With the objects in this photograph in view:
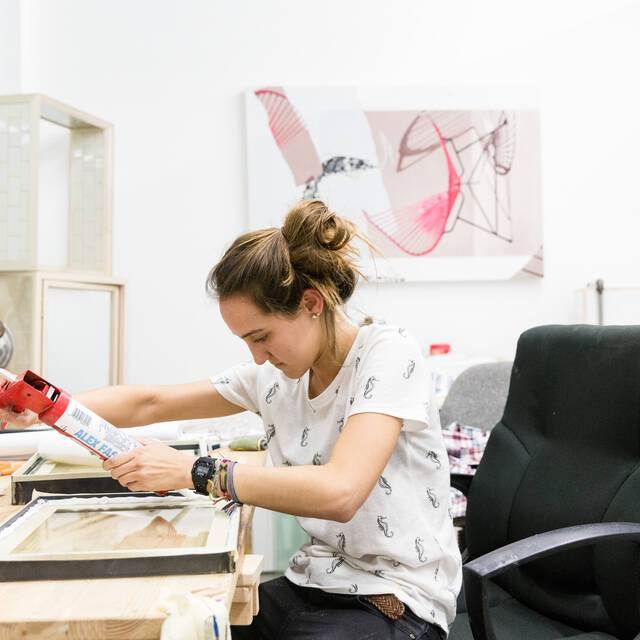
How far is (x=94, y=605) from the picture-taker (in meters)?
0.65

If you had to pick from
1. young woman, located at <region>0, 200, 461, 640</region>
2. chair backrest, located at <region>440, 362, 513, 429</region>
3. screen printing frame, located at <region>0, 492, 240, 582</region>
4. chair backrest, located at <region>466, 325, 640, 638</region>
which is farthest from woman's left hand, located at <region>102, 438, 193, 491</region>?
chair backrest, located at <region>440, 362, 513, 429</region>

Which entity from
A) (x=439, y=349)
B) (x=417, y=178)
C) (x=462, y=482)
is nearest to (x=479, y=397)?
(x=439, y=349)

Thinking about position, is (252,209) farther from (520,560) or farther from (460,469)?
(520,560)

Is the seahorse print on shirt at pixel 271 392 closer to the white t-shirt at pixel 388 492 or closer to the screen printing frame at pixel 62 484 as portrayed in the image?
the white t-shirt at pixel 388 492

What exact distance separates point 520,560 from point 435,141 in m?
2.13

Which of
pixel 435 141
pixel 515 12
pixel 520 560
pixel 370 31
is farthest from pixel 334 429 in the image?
pixel 515 12

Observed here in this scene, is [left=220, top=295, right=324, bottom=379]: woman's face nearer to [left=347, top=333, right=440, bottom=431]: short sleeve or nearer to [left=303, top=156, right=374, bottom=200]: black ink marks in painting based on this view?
[left=347, top=333, right=440, bottom=431]: short sleeve

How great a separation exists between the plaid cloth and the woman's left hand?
3.25 feet

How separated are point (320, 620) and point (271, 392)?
391 mm

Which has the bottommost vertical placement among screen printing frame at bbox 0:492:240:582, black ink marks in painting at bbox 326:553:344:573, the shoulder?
black ink marks in painting at bbox 326:553:344:573

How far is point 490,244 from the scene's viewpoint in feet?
9.18

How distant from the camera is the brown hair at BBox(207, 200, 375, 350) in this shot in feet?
3.38

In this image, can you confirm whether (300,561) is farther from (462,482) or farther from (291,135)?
(291,135)

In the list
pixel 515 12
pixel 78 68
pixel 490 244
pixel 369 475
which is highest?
pixel 515 12
